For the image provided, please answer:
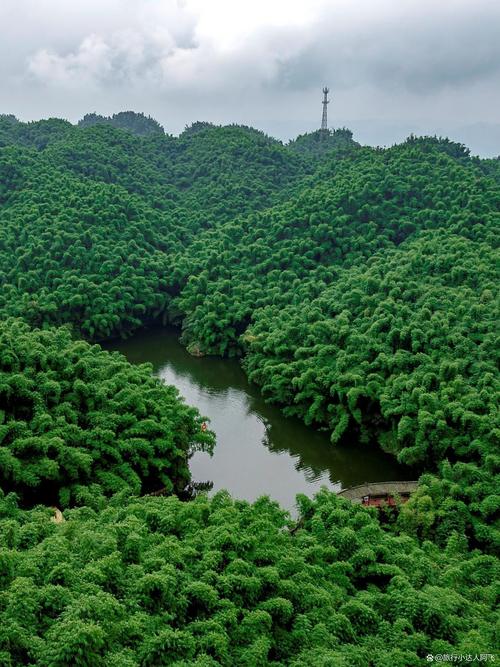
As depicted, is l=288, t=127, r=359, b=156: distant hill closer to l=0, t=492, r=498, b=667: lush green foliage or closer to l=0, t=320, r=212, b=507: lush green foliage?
l=0, t=320, r=212, b=507: lush green foliage

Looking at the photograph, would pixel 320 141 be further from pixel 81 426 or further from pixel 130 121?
pixel 81 426

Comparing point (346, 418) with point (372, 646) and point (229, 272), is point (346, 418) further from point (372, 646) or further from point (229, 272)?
point (229, 272)

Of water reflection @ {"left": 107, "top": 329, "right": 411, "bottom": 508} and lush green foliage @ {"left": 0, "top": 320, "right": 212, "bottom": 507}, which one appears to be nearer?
lush green foliage @ {"left": 0, "top": 320, "right": 212, "bottom": 507}

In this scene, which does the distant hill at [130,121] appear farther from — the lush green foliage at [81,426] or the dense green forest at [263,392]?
the lush green foliage at [81,426]

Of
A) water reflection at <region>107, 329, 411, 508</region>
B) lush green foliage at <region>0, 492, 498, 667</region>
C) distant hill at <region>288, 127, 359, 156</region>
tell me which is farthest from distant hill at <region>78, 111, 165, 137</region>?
lush green foliage at <region>0, 492, 498, 667</region>

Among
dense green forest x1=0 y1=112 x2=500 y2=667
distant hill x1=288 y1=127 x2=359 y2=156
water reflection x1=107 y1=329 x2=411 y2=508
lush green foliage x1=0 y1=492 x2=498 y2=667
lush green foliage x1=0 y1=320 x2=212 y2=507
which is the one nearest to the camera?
lush green foliage x1=0 y1=492 x2=498 y2=667

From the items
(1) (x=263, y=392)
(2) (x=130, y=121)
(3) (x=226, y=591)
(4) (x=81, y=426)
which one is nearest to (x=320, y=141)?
(2) (x=130, y=121)

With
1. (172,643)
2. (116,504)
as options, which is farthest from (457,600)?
(116,504)
